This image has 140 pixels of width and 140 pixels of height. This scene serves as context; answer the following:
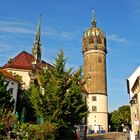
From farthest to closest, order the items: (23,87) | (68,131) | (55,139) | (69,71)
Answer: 1. (23,87)
2. (69,71)
3. (68,131)
4. (55,139)

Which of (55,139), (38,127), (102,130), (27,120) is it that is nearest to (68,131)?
(55,139)

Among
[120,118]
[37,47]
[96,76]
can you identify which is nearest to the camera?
[37,47]

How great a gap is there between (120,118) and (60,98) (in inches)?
2653

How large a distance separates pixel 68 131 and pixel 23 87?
120 feet

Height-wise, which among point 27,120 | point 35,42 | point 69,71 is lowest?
point 27,120

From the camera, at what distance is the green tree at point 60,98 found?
25469 millimetres

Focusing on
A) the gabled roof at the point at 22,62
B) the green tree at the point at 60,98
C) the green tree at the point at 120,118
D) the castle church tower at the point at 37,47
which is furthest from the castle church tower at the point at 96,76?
the green tree at the point at 60,98

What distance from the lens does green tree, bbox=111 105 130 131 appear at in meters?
89.7

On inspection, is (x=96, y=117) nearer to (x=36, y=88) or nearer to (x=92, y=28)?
(x=92, y=28)

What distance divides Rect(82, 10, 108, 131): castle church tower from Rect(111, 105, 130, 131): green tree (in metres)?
9.33

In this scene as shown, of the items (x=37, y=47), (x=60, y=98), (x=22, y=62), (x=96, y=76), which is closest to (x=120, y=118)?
(x=96, y=76)

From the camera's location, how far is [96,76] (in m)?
83.5

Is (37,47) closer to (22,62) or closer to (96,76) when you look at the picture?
(22,62)

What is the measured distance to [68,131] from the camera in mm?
25969
